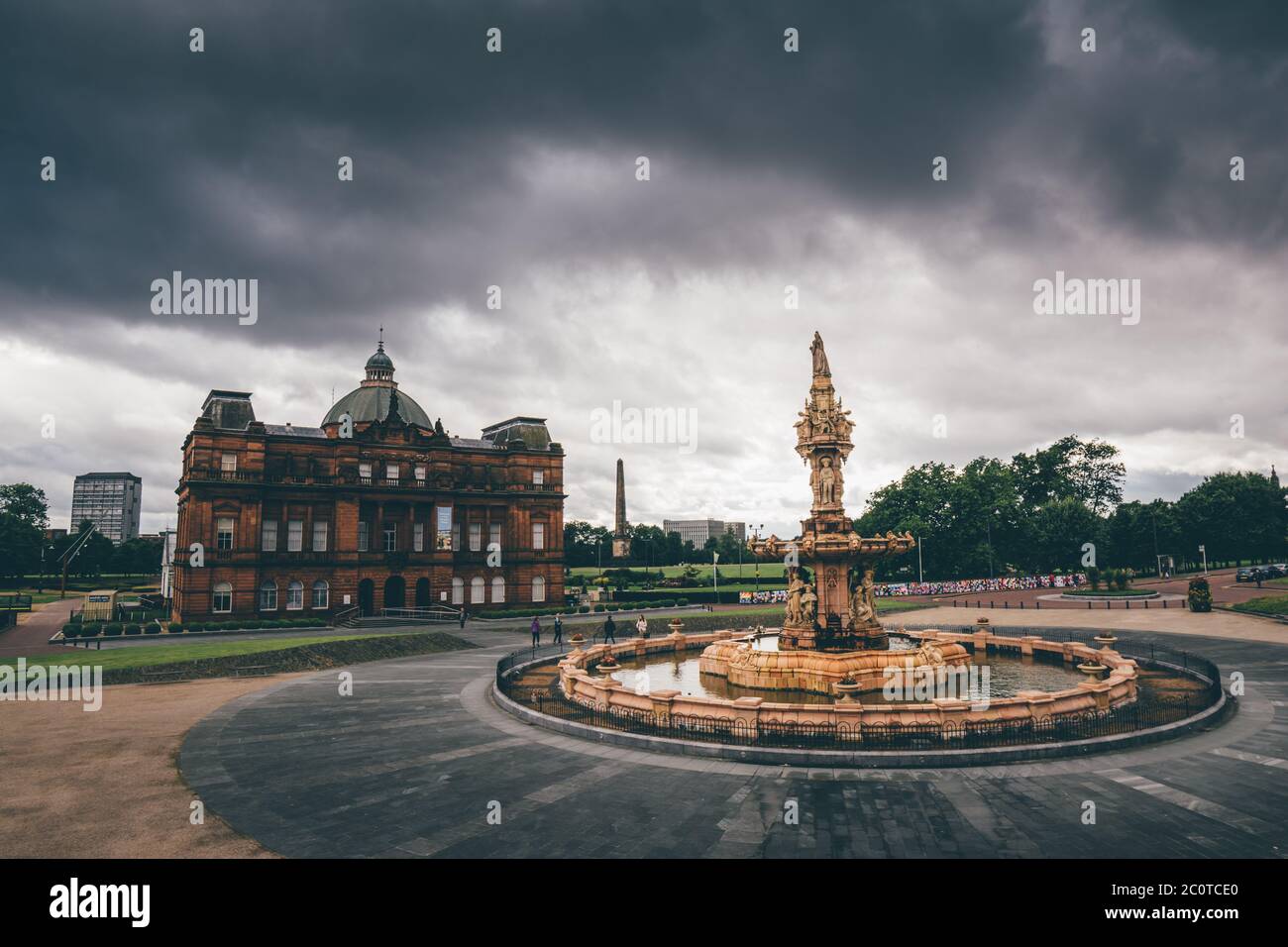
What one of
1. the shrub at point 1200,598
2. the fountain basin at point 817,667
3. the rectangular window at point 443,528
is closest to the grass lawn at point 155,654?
the rectangular window at point 443,528

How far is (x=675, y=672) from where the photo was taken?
29.4m

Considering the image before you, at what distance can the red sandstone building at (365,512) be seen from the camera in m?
52.4

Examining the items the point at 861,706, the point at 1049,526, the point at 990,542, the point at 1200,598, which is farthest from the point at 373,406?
the point at 1049,526

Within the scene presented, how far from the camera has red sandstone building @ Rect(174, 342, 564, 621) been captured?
52375mm

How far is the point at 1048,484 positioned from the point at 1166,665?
318ft

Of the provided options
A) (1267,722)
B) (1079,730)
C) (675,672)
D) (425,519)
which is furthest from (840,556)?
(425,519)

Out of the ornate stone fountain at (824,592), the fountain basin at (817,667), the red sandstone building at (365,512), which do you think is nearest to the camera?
the fountain basin at (817,667)

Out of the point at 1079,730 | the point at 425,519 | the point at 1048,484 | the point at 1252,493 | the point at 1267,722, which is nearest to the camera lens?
the point at 1079,730

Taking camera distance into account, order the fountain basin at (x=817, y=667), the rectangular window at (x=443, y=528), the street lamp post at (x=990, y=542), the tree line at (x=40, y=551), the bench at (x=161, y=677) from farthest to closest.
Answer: the tree line at (x=40, y=551) → the street lamp post at (x=990, y=542) → the rectangular window at (x=443, y=528) → the bench at (x=161, y=677) → the fountain basin at (x=817, y=667)

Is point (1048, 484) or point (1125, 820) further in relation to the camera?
point (1048, 484)

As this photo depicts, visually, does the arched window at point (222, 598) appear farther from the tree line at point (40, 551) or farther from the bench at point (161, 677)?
the tree line at point (40, 551)

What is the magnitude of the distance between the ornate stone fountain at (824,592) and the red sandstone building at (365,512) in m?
36.5

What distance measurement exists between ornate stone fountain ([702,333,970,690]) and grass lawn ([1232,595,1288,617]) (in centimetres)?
2728
